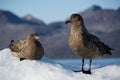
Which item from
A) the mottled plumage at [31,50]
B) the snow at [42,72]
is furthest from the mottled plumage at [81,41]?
the mottled plumage at [31,50]

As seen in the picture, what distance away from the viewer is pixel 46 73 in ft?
36.9

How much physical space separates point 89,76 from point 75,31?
1884 mm

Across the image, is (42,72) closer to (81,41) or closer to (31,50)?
(81,41)

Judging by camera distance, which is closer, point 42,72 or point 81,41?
point 42,72

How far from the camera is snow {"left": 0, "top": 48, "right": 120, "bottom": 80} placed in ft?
36.5

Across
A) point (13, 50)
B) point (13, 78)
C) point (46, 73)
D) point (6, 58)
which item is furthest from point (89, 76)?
point (13, 50)

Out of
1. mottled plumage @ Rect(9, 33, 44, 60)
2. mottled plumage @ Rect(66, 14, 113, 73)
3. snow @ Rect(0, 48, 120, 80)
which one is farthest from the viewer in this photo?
mottled plumage @ Rect(9, 33, 44, 60)

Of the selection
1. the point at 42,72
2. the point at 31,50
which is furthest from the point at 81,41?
the point at 42,72

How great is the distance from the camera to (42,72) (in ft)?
37.2

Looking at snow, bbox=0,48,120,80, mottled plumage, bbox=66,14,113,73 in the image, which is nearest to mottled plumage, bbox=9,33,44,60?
snow, bbox=0,48,120,80

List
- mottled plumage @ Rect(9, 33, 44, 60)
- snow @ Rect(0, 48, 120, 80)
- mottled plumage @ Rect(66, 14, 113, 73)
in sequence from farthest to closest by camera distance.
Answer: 1. mottled plumage @ Rect(9, 33, 44, 60)
2. mottled plumage @ Rect(66, 14, 113, 73)
3. snow @ Rect(0, 48, 120, 80)

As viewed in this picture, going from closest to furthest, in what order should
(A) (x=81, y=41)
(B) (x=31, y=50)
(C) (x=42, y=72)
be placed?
(C) (x=42, y=72), (A) (x=81, y=41), (B) (x=31, y=50)

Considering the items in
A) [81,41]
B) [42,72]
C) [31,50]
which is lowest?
[42,72]

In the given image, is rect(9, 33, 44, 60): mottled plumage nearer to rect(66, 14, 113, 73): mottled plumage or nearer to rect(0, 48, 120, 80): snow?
rect(0, 48, 120, 80): snow
